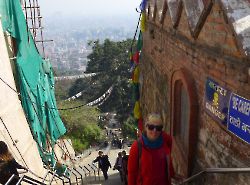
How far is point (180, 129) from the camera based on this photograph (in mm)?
5656

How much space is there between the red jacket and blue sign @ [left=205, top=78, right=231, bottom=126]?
2.35ft

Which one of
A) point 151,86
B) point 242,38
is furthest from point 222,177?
point 151,86

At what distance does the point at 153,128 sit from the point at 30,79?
251 inches

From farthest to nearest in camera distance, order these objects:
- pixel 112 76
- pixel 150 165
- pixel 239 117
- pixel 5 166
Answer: pixel 112 76 < pixel 5 166 < pixel 150 165 < pixel 239 117

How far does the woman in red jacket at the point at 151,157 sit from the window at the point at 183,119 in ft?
1.64

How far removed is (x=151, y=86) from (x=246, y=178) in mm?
6045

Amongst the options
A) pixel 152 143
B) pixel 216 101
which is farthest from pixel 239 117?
pixel 152 143

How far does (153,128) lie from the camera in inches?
154

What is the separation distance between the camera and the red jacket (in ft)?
13.2

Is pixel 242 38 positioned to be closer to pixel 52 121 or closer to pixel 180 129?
pixel 180 129

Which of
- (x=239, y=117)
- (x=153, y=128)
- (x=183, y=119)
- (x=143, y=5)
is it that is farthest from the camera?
(x=143, y=5)

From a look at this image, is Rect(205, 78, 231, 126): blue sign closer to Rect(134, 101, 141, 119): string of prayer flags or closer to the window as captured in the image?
the window

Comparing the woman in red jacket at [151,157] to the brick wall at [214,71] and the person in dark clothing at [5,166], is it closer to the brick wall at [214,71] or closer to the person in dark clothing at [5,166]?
the brick wall at [214,71]

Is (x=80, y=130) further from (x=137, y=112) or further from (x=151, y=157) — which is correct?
(x=151, y=157)
